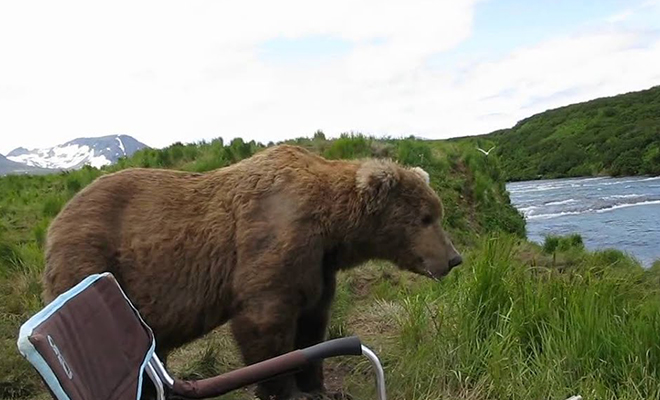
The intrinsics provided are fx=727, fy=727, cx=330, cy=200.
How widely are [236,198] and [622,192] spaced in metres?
22.7

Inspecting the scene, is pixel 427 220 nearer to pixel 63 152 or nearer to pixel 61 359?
pixel 61 359

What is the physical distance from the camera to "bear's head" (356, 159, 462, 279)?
4191 mm

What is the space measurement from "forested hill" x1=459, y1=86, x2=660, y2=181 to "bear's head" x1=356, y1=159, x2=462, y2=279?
21573mm

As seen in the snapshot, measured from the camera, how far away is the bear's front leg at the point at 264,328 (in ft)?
12.5

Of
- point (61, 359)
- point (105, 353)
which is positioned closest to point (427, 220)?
point (105, 353)

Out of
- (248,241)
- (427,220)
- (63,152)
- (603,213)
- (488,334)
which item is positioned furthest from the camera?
(63,152)

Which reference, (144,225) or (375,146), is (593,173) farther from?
(144,225)

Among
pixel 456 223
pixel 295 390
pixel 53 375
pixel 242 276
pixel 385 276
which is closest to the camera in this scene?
pixel 53 375

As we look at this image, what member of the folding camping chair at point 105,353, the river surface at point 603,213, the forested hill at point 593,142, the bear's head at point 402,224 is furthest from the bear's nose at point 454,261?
the forested hill at point 593,142

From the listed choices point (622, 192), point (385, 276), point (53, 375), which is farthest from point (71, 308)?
point (622, 192)

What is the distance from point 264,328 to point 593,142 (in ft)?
119

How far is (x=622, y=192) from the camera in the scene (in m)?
24.3

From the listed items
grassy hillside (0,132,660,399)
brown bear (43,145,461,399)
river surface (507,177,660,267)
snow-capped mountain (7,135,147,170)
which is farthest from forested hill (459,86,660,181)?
snow-capped mountain (7,135,147,170)

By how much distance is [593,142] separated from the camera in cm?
3709
